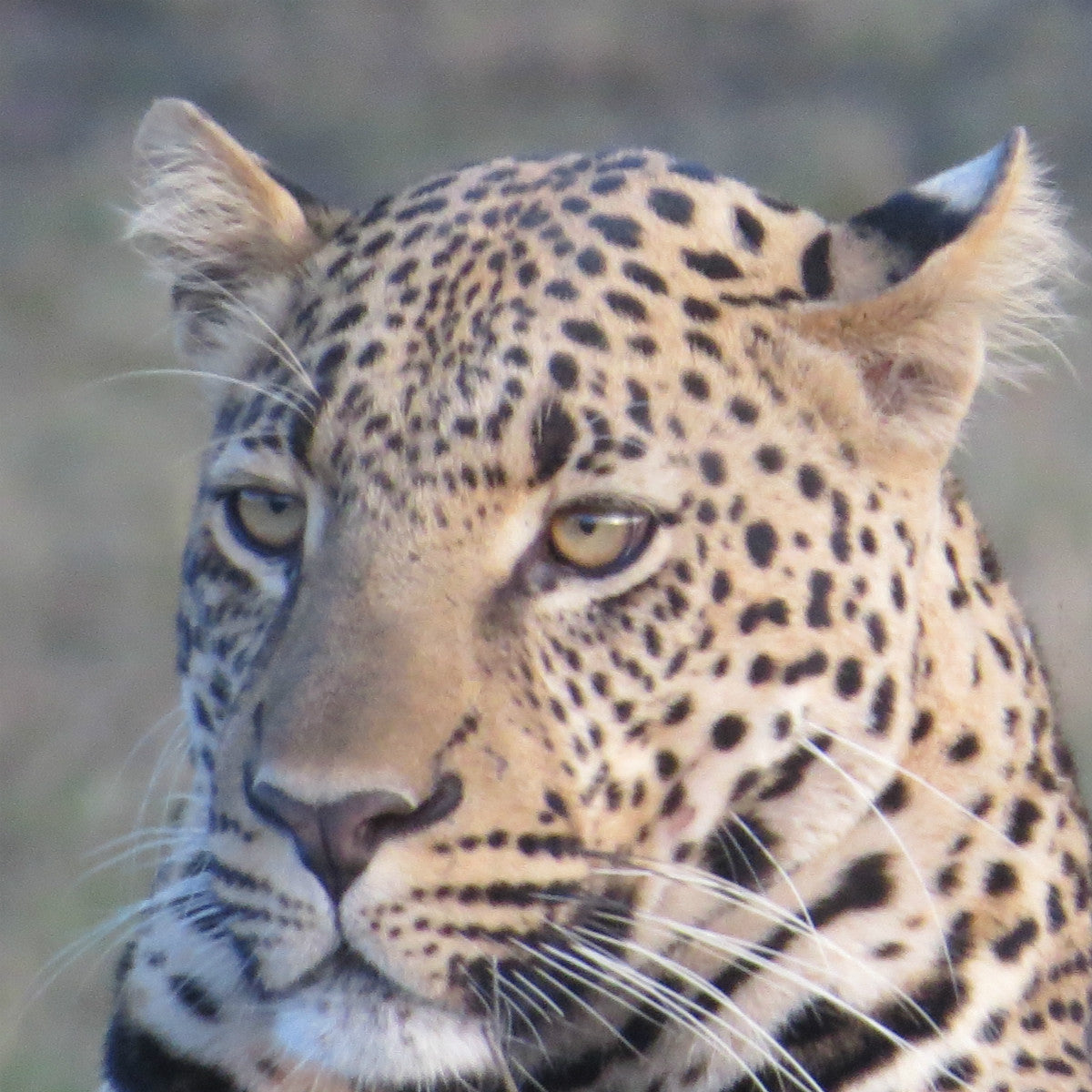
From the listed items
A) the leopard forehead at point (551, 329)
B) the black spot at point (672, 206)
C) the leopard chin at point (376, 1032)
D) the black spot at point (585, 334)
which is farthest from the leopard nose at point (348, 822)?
the black spot at point (672, 206)

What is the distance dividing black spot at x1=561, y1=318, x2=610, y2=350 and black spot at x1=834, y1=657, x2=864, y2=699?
2.41ft

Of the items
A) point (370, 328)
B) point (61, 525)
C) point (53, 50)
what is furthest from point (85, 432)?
point (370, 328)

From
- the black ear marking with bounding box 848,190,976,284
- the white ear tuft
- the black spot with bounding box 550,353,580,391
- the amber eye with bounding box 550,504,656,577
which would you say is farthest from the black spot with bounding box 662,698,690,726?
the white ear tuft

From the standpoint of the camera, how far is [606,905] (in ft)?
12.7

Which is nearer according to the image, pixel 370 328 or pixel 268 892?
pixel 268 892

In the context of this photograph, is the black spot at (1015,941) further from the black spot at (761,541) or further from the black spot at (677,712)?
the black spot at (761,541)

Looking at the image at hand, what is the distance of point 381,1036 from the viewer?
3805mm

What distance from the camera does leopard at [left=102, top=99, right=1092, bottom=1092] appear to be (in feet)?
12.4

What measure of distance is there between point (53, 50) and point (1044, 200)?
1321 cm

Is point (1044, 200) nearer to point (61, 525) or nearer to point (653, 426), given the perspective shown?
point (653, 426)

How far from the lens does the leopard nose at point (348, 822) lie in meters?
3.55

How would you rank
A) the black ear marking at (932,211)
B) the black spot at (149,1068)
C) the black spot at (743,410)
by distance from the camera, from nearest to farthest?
the black spot at (743,410) < the black ear marking at (932,211) < the black spot at (149,1068)

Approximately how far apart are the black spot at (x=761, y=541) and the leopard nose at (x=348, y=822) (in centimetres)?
72

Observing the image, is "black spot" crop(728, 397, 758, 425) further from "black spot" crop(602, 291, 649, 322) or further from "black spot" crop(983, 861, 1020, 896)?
"black spot" crop(983, 861, 1020, 896)
